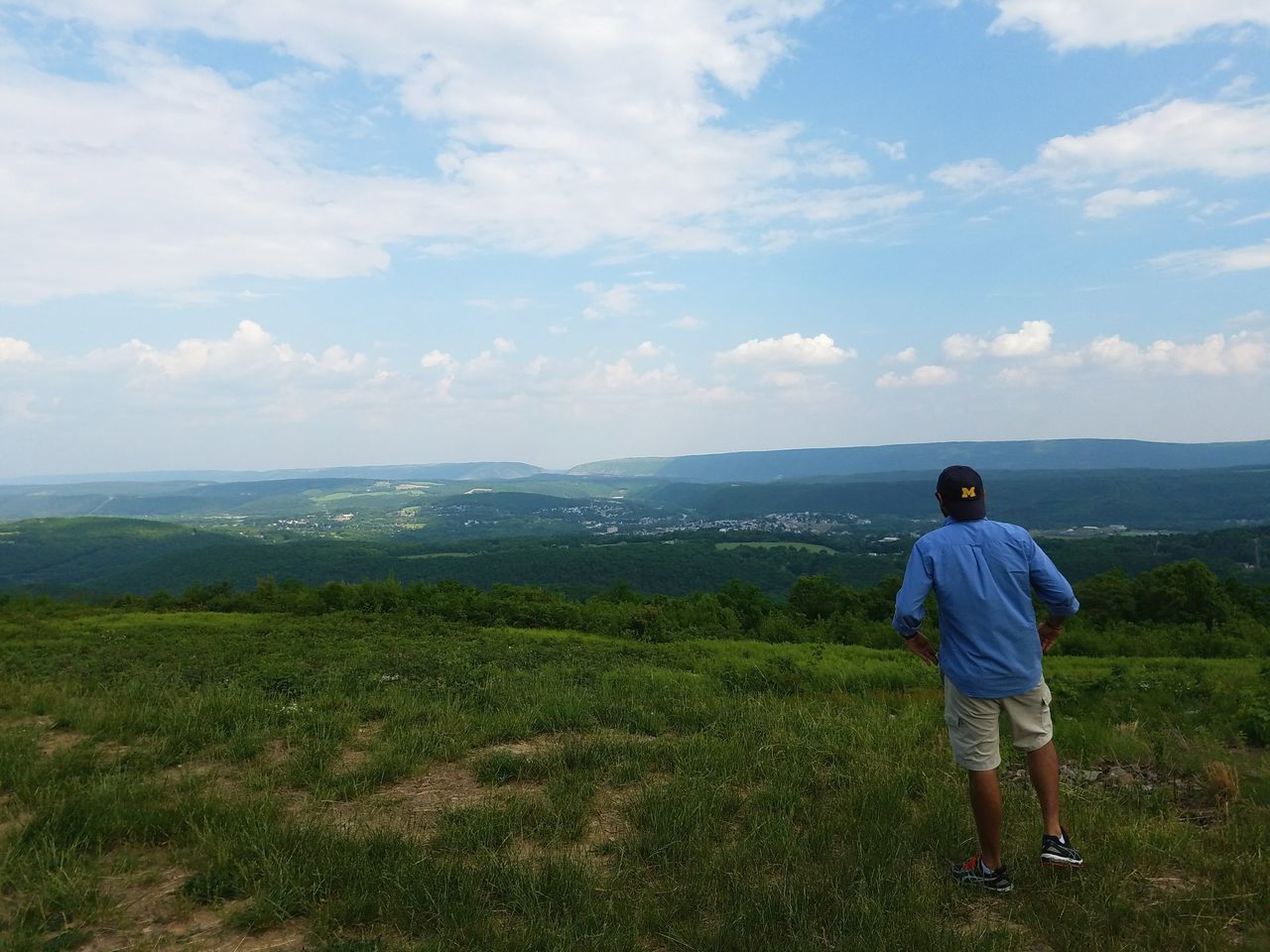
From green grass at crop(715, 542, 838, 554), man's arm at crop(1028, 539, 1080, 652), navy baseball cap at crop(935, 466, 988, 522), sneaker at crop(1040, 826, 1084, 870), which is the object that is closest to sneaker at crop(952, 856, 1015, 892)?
sneaker at crop(1040, 826, 1084, 870)

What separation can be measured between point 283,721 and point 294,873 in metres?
4.18

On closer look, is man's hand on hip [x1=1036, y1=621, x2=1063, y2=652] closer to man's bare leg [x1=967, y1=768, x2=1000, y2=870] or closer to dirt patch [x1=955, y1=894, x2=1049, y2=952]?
man's bare leg [x1=967, y1=768, x2=1000, y2=870]

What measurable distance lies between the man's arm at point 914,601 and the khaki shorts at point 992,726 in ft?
1.21

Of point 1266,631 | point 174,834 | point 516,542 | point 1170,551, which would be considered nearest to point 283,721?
point 174,834

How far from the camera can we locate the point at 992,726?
434 centimetres

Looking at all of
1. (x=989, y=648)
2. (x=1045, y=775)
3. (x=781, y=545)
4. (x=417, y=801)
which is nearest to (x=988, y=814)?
(x=1045, y=775)

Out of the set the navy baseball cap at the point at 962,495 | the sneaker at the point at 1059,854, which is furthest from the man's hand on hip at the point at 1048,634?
the sneaker at the point at 1059,854

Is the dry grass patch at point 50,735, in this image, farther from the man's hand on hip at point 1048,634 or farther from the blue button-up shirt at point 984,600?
the man's hand on hip at point 1048,634

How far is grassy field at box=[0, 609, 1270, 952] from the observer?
3.80m

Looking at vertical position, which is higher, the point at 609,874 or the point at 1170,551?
the point at 609,874

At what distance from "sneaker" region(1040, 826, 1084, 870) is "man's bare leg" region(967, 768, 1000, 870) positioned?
0.96ft

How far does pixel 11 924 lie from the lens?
3795mm

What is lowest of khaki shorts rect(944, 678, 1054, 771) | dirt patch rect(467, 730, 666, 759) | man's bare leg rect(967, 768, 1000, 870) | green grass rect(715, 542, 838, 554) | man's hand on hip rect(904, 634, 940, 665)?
green grass rect(715, 542, 838, 554)

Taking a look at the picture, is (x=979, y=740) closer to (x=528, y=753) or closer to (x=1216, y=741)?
(x=528, y=753)
